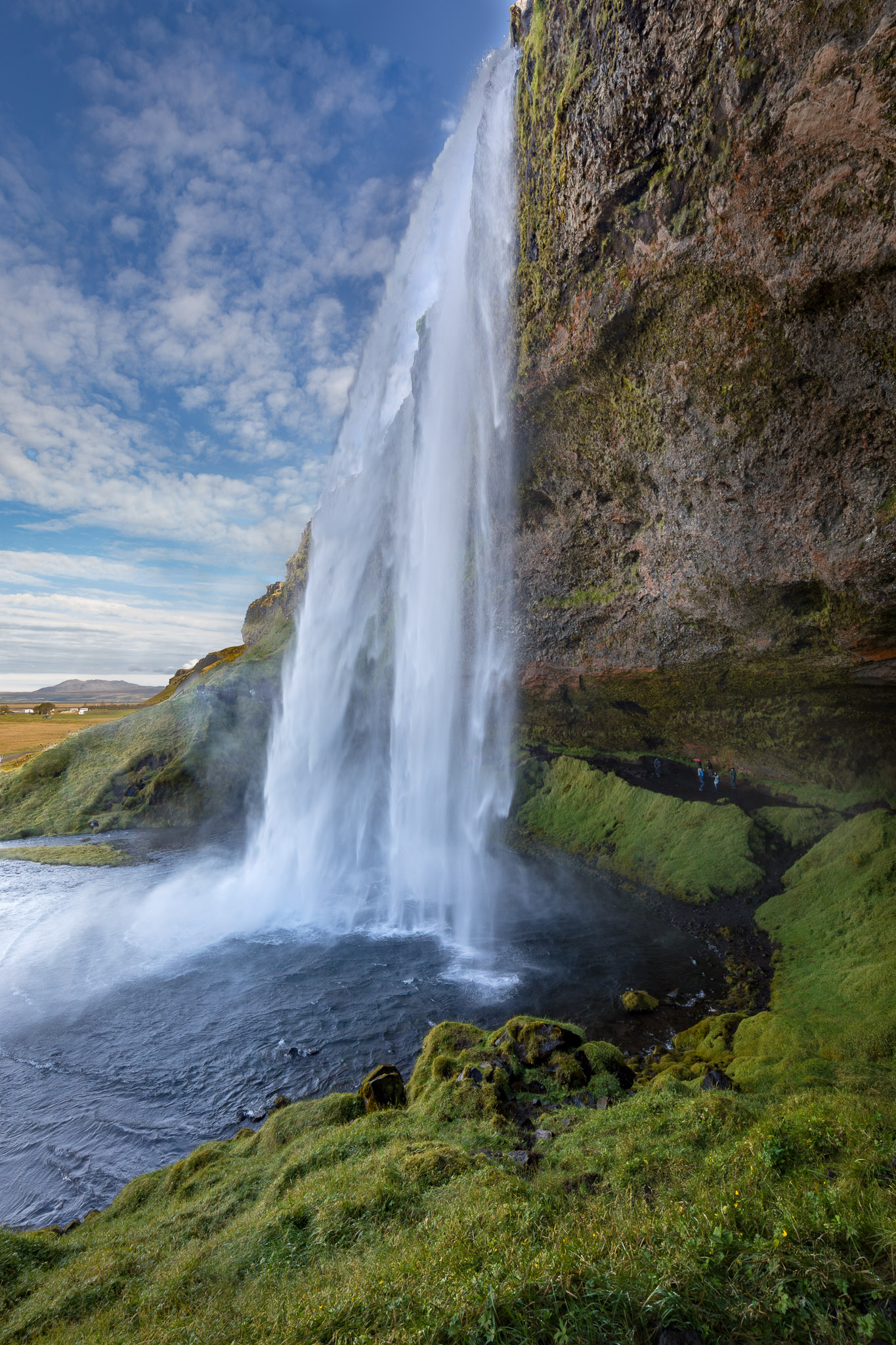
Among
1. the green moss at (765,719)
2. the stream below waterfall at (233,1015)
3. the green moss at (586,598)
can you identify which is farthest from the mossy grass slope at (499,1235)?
the green moss at (586,598)

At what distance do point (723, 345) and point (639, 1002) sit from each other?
19666 mm

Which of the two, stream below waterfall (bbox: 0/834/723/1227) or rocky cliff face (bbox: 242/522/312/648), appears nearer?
stream below waterfall (bbox: 0/834/723/1227)

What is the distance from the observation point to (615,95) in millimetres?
15039

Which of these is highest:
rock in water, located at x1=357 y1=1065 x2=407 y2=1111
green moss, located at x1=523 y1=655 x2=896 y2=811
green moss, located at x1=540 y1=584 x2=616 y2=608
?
green moss, located at x1=540 y1=584 x2=616 y2=608

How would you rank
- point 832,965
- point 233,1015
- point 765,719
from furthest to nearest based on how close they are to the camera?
point 765,719 < point 233,1015 < point 832,965

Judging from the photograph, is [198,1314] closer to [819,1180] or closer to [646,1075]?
[819,1180]

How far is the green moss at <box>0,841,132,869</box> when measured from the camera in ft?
116

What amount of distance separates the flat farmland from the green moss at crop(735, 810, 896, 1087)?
70077 millimetres

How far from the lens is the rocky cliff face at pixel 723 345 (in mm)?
12406

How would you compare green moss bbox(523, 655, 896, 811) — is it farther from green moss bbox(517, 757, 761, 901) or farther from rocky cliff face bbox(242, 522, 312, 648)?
rocky cliff face bbox(242, 522, 312, 648)

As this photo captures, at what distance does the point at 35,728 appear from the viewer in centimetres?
11350

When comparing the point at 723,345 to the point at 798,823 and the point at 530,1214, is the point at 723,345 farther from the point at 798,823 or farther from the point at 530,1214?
the point at 798,823

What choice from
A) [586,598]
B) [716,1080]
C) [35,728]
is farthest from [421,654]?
[35,728]

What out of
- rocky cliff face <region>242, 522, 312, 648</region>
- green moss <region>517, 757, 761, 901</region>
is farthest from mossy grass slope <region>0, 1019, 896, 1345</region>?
rocky cliff face <region>242, 522, 312, 648</region>
